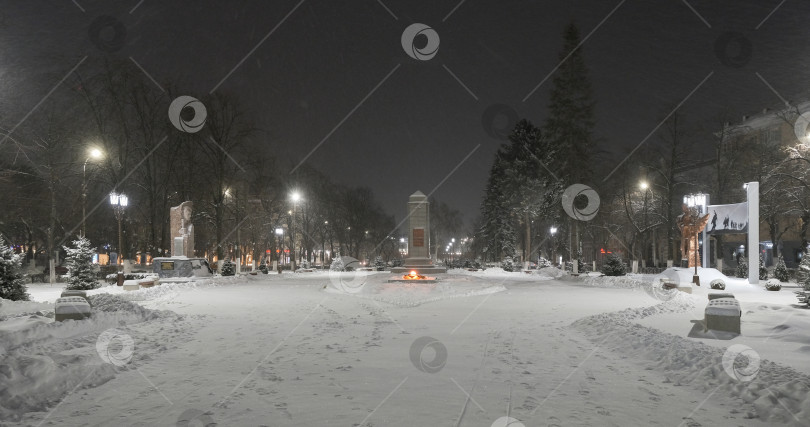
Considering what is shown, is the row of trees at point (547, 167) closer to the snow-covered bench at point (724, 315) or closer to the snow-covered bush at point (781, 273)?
the snow-covered bush at point (781, 273)

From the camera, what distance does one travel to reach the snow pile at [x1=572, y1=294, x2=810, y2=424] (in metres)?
6.20

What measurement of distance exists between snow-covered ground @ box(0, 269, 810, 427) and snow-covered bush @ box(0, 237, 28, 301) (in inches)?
41.1

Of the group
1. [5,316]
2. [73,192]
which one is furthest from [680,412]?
[73,192]

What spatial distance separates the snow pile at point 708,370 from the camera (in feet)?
20.4

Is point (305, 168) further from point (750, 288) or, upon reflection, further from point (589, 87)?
point (750, 288)

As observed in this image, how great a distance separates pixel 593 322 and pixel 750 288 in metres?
16.8

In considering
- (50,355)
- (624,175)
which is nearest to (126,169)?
(50,355)

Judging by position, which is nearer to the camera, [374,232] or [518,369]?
[518,369]

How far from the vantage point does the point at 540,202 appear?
57719 millimetres

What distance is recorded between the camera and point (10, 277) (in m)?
15.9

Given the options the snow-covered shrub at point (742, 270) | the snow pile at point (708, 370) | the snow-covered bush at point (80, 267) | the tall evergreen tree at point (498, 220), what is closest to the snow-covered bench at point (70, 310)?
the snow-covered bush at point (80, 267)

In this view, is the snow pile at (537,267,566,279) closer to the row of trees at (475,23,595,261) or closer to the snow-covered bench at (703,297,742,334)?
the row of trees at (475,23,595,261)

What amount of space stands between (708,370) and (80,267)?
22820mm

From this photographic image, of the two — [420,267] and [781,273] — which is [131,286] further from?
[781,273]
